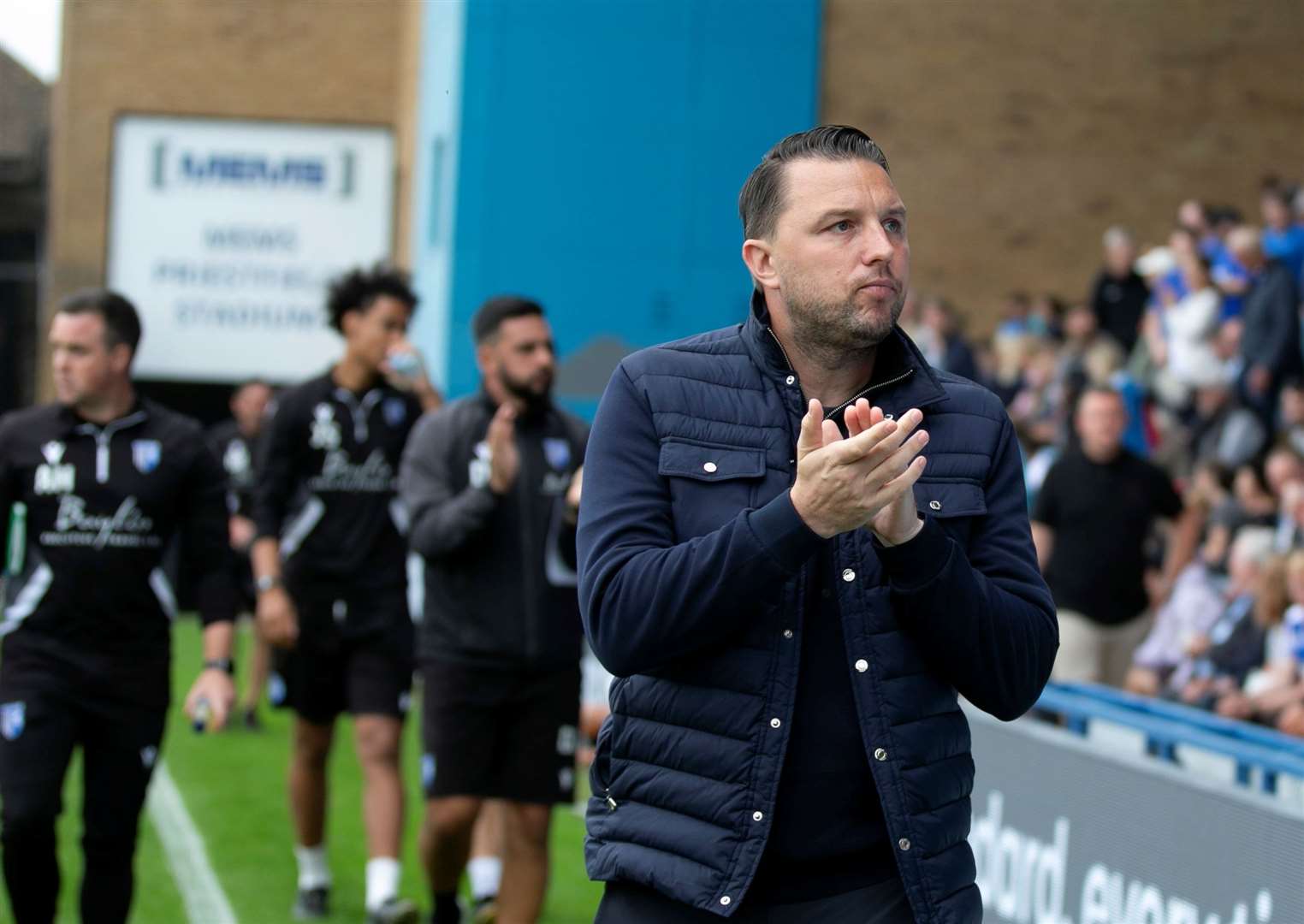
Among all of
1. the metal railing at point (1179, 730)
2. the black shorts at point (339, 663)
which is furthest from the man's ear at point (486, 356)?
the metal railing at point (1179, 730)

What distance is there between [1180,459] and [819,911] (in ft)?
39.3

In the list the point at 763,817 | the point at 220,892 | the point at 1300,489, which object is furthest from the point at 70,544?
the point at 1300,489

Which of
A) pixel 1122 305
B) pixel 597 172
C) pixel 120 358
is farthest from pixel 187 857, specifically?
pixel 597 172

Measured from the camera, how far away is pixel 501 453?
6.82 meters

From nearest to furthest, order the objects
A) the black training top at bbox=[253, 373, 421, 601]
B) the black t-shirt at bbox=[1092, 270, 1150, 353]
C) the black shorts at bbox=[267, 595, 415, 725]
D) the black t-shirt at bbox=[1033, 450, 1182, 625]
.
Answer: the black shorts at bbox=[267, 595, 415, 725], the black training top at bbox=[253, 373, 421, 601], the black t-shirt at bbox=[1033, 450, 1182, 625], the black t-shirt at bbox=[1092, 270, 1150, 353]

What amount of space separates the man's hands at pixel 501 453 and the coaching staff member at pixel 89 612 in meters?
1.04

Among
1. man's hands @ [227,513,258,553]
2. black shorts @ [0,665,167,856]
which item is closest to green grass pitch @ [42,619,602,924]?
man's hands @ [227,513,258,553]

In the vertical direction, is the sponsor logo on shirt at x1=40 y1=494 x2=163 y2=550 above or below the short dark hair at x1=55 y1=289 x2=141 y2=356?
below

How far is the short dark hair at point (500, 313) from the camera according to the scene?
719 centimetres

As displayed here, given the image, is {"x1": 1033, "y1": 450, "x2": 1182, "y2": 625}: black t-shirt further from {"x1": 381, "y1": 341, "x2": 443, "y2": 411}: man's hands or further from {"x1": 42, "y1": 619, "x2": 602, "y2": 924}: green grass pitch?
{"x1": 381, "y1": 341, "x2": 443, "y2": 411}: man's hands

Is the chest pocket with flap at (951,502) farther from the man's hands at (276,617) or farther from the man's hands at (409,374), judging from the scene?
the man's hands at (409,374)

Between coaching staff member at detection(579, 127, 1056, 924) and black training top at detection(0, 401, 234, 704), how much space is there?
318 centimetres

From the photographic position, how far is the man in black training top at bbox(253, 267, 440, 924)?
7.89 meters

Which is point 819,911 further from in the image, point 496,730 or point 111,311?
point 496,730
